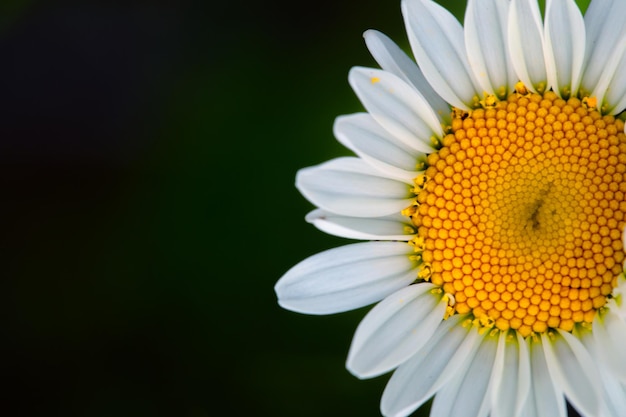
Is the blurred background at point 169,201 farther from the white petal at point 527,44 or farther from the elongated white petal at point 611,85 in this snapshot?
the elongated white petal at point 611,85

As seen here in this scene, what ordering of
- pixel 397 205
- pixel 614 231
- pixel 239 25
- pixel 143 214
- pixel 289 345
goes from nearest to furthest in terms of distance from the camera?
pixel 614 231, pixel 397 205, pixel 289 345, pixel 143 214, pixel 239 25

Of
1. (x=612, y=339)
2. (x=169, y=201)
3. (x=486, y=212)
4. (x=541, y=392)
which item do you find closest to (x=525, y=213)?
(x=486, y=212)

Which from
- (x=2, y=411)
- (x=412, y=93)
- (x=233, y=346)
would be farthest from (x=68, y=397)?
(x=412, y=93)

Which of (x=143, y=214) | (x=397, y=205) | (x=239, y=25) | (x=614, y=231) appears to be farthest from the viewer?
(x=239, y=25)

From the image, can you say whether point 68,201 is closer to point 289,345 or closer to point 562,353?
point 289,345

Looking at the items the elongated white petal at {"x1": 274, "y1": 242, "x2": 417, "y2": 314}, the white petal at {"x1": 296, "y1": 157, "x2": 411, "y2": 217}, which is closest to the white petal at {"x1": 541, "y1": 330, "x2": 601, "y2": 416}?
the elongated white petal at {"x1": 274, "y1": 242, "x2": 417, "y2": 314}

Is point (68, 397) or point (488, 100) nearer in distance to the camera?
point (488, 100)
